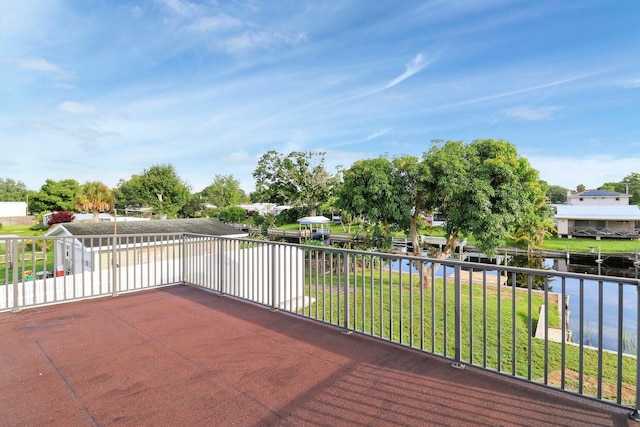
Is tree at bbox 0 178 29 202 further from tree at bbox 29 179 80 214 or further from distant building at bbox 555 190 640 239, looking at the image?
distant building at bbox 555 190 640 239

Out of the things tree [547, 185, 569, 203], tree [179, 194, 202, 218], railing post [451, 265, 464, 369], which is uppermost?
tree [547, 185, 569, 203]

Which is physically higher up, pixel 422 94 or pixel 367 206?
pixel 422 94

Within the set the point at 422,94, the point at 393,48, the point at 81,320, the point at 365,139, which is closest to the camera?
the point at 81,320

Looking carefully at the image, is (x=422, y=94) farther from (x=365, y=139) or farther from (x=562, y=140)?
(x=562, y=140)

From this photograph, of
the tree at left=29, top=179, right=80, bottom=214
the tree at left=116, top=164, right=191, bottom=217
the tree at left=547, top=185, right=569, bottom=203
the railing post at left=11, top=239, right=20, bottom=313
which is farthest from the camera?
the tree at left=547, top=185, right=569, bottom=203

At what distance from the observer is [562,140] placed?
24500 mm

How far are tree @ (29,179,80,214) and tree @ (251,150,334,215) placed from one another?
27849mm

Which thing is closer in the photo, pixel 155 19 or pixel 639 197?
pixel 155 19

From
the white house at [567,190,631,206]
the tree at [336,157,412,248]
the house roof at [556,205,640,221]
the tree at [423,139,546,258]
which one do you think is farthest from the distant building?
the tree at [336,157,412,248]

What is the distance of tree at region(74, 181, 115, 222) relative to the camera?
3183 cm

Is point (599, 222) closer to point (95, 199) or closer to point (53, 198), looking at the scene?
point (95, 199)

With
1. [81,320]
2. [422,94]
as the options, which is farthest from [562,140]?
[81,320]

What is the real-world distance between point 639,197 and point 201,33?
1996 inches

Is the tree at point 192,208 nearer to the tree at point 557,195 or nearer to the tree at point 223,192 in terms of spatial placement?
the tree at point 223,192
